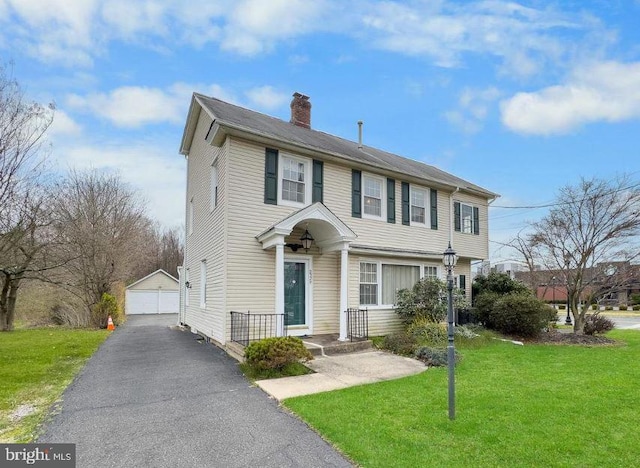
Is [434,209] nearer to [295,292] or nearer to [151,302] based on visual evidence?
[295,292]

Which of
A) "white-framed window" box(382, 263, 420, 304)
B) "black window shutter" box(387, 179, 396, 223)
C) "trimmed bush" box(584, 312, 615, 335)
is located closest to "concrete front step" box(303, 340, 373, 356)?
"white-framed window" box(382, 263, 420, 304)

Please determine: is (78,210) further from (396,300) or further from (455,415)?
(455,415)

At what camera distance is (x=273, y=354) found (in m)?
6.88

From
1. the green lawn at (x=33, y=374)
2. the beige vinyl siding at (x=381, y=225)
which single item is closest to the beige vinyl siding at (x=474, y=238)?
the beige vinyl siding at (x=381, y=225)

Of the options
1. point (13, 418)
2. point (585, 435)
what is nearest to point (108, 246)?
point (13, 418)

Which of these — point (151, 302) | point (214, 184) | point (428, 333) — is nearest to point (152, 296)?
point (151, 302)

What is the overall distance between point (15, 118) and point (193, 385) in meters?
6.87

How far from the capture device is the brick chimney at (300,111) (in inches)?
566

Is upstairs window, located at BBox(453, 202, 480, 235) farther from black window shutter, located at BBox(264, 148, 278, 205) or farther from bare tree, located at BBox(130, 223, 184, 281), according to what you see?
bare tree, located at BBox(130, 223, 184, 281)

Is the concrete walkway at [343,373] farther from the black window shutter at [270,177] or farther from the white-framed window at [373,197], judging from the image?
the white-framed window at [373,197]

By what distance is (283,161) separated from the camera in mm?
10422

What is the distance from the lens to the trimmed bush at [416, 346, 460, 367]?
26.1ft

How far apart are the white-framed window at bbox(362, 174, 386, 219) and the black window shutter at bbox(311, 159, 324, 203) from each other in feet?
5.53

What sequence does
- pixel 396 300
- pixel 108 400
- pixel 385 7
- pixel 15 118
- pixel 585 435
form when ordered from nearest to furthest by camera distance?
1. pixel 585 435
2. pixel 108 400
3. pixel 15 118
4. pixel 385 7
5. pixel 396 300
